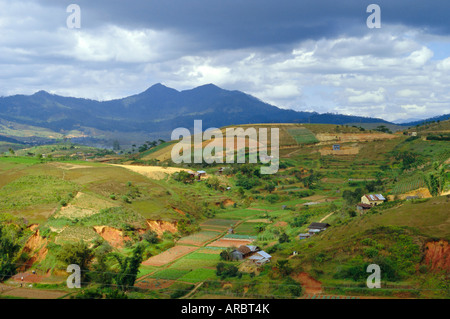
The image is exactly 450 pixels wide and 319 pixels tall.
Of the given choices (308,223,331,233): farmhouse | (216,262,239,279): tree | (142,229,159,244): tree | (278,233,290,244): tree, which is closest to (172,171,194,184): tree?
(142,229,159,244): tree

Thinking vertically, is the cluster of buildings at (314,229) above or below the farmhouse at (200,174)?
below

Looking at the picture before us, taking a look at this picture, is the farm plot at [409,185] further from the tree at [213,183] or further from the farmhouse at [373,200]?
the tree at [213,183]

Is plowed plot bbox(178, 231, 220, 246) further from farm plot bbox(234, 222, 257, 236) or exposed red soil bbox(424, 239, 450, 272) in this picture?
exposed red soil bbox(424, 239, 450, 272)

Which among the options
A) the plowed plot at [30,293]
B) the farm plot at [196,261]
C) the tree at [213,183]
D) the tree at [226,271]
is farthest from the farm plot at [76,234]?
the tree at [213,183]

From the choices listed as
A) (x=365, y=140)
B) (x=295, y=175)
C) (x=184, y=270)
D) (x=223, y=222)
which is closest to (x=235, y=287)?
(x=184, y=270)

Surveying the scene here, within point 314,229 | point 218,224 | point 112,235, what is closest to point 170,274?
point 112,235
